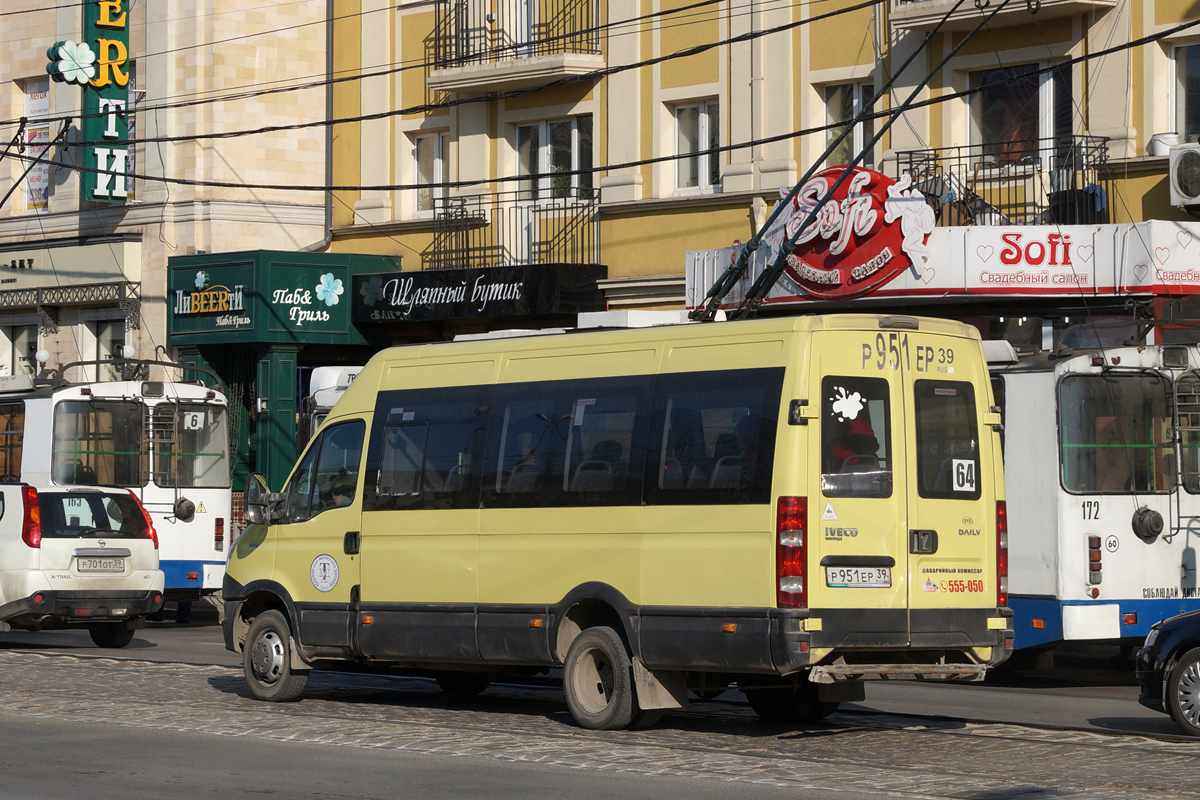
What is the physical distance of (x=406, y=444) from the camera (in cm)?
1323

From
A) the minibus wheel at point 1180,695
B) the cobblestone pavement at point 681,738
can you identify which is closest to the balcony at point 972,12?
the cobblestone pavement at point 681,738

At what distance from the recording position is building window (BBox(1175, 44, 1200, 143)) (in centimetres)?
2219

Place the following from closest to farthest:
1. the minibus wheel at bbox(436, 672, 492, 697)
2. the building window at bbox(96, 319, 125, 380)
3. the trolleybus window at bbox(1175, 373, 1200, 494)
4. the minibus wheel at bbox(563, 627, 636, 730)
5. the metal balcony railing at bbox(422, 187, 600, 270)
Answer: the minibus wheel at bbox(563, 627, 636, 730), the minibus wheel at bbox(436, 672, 492, 697), the trolleybus window at bbox(1175, 373, 1200, 494), the metal balcony railing at bbox(422, 187, 600, 270), the building window at bbox(96, 319, 125, 380)

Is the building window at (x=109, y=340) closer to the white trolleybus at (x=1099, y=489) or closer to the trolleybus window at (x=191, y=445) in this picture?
the trolleybus window at (x=191, y=445)

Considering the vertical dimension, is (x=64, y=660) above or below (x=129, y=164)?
below

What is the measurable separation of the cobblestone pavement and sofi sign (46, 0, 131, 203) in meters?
17.4

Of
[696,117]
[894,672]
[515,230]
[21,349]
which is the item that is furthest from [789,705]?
[21,349]

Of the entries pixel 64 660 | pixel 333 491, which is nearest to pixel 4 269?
pixel 64 660

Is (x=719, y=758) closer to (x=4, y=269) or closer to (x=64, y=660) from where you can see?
(x=64, y=660)

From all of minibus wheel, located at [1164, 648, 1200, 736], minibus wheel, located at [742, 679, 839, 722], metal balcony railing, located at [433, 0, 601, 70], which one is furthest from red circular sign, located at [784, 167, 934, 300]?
minibus wheel, located at [1164, 648, 1200, 736]

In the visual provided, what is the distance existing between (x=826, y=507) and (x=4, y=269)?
1068 inches

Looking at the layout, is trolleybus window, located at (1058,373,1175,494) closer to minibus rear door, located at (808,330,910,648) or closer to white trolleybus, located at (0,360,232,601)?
minibus rear door, located at (808,330,910,648)

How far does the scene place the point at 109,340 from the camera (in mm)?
33562

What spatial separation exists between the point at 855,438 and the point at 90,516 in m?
10.5
